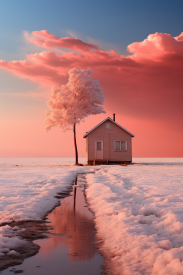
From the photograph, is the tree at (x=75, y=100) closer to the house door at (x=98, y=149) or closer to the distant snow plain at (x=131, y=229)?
the house door at (x=98, y=149)

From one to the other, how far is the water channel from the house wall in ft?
88.3

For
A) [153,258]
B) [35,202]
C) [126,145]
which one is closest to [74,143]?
[126,145]

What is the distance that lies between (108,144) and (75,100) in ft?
28.0

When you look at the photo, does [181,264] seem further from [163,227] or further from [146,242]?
[163,227]

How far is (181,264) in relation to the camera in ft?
11.1

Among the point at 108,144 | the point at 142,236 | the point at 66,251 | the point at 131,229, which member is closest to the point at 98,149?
the point at 108,144

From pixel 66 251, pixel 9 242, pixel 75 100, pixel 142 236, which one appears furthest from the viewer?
pixel 75 100

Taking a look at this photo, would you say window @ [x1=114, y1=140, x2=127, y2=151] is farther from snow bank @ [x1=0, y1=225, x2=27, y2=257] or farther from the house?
snow bank @ [x1=0, y1=225, x2=27, y2=257]

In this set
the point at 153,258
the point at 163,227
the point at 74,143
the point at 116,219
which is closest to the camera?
the point at 153,258

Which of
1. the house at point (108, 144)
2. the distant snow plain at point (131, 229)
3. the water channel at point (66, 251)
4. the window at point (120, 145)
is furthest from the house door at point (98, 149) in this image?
the water channel at point (66, 251)

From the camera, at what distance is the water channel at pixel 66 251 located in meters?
3.48

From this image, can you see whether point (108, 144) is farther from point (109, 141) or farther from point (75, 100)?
point (75, 100)

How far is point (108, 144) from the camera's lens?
111ft

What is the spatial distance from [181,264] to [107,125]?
3077cm
